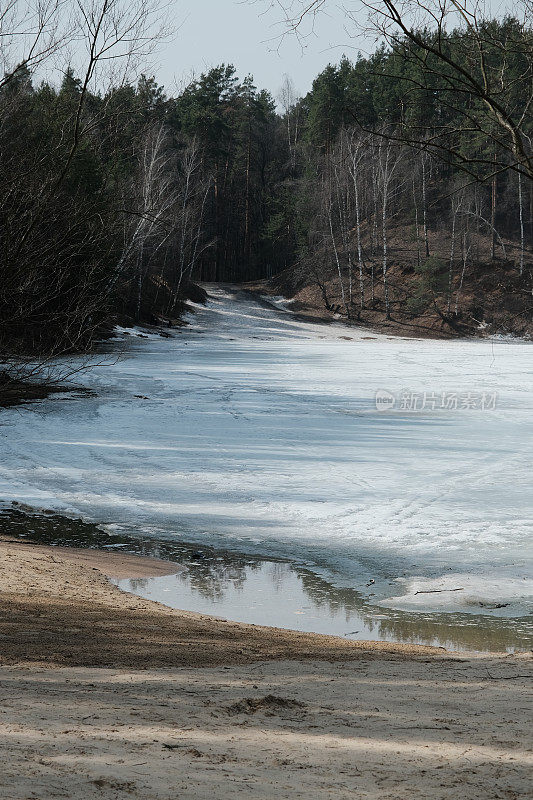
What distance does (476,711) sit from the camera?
416 cm

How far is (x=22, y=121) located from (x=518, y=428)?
1263cm

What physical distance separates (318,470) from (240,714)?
9573 mm

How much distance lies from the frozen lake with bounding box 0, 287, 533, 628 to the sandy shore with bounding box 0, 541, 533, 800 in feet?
8.96

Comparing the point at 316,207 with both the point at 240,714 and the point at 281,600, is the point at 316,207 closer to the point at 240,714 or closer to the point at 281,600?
the point at 281,600

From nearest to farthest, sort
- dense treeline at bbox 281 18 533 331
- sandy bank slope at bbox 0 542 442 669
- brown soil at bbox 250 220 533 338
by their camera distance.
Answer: sandy bank slope at bbox 0 542 442 669, brown soil at bbox 250 220 533 338, dense treeline at bbox 281 18 533 331

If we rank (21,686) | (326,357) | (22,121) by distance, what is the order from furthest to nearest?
1. (326,357)
2. (22,121)
3. (21,686)

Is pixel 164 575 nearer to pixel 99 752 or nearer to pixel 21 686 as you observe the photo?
pixel 21 686

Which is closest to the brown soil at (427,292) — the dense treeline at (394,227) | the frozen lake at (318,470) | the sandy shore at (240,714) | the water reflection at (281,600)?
the dense treeline at (394,227)

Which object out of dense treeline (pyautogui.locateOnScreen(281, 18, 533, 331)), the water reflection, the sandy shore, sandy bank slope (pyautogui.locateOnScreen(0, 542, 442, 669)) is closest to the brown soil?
dense treeline (pyautogui.locateOnScreen(281, 18, 533, 331))

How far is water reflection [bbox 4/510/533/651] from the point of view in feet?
23.4

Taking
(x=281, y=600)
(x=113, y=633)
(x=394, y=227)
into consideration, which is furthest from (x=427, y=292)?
(x=113, y=633)

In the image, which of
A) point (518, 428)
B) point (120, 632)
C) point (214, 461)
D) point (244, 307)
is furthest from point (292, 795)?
point (244, 307)

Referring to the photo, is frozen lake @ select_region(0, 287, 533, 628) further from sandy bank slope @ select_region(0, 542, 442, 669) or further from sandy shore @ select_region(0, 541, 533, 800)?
sandy shore @ select_region(0, 541, 533, 800)

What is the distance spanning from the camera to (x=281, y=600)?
8.09m
